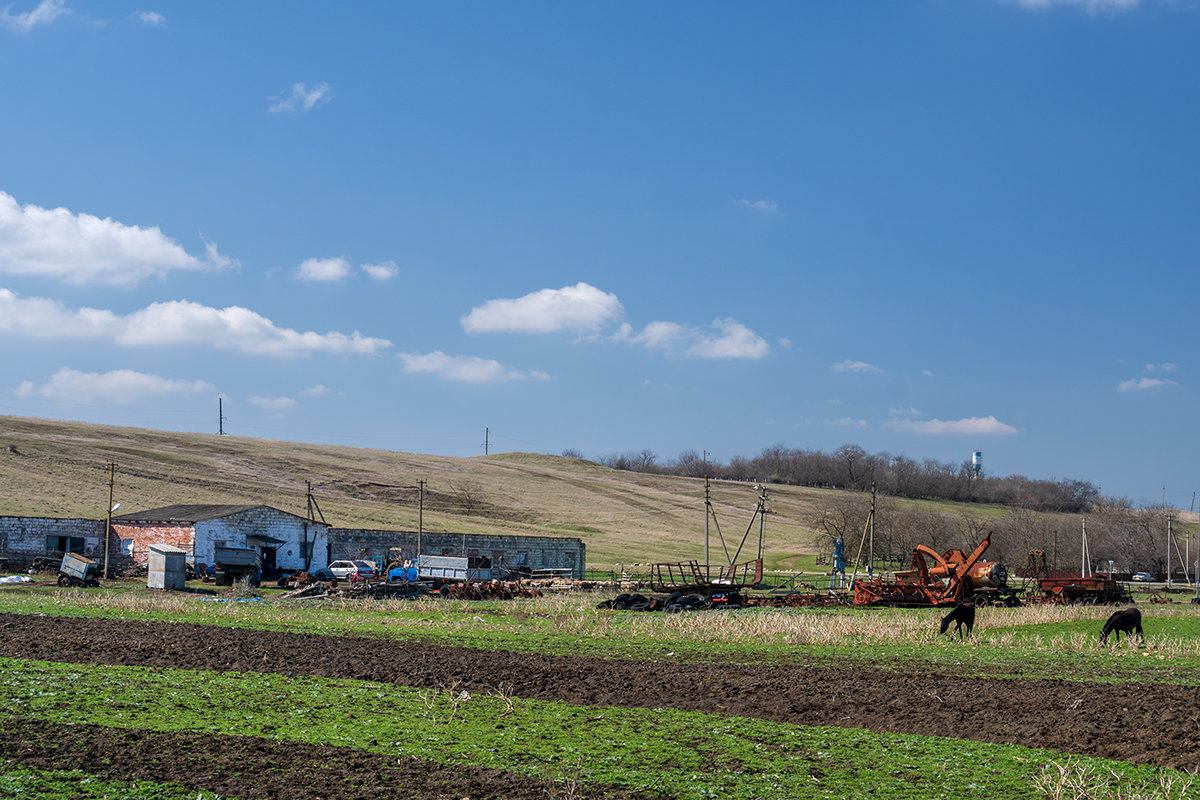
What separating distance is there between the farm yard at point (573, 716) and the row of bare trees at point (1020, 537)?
6481 centimetres

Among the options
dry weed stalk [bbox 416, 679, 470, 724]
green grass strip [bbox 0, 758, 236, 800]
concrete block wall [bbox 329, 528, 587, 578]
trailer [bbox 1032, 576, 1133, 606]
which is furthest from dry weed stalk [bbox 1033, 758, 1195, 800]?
concrete block wall [bbox 329, 528, 587, 578]

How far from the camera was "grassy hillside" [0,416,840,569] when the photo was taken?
248ft

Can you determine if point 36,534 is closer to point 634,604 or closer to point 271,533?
point 271,533

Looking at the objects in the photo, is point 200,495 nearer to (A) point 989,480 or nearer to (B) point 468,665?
(B) point 468,665

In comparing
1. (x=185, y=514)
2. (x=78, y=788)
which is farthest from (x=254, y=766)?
(x=185, y=514)

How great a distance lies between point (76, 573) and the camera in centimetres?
4362

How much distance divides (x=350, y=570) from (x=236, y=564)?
6.38m

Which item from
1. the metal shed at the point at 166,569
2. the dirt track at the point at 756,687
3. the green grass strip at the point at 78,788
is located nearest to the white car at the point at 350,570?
the metal shed at the point at 166,569

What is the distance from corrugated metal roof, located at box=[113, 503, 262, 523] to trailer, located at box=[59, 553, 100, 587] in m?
9.64

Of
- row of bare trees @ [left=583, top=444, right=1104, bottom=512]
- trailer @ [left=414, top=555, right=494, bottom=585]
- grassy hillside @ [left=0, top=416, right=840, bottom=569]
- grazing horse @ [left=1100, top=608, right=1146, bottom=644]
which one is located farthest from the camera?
row of bare trees @ [left=583, top=444, right=1104, bottom=512]

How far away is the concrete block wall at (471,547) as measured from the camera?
62.6m

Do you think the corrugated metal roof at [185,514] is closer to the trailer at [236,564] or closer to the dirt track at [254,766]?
the trailer at [236,564]

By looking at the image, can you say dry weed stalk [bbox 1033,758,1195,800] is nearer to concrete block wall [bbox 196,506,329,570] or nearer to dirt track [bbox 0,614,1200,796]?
dirt track [bbox 0,614,1200,796]

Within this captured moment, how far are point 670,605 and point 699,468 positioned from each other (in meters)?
146
